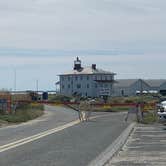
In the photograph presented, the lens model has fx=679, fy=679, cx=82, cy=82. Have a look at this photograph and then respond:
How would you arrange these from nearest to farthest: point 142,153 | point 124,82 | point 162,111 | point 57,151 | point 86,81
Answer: point 142,153 < point 57,151 < point 162,111 < point 86,81 < point 124,82

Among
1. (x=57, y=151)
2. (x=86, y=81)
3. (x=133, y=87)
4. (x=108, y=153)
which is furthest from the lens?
(x=133, y=87)

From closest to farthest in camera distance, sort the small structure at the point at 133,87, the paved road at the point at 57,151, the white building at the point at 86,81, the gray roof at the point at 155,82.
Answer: the paved road at the point at 57,151
the white building at the point at 86,81
the small structure at the point at 133,87
the gray roof at the point at 155,82

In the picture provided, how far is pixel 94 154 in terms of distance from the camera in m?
20.4

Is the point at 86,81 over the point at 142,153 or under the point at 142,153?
over

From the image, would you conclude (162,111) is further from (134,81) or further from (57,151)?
(134,81)

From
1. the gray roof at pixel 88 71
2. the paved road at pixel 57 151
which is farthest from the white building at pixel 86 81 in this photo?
the paved road at pixel 57 151

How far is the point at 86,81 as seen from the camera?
16538 cm

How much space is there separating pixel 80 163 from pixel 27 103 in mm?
44783

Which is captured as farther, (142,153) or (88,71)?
(88,71)

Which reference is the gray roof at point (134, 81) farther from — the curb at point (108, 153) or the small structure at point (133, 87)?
the curb at point (108, 153)

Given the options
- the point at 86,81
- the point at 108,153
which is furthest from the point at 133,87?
the point at 108,153

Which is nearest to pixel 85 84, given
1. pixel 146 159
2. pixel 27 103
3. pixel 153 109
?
pixel 27 103

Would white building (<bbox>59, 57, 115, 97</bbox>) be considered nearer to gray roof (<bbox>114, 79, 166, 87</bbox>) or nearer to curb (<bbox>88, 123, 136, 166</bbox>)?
gray roof (<bbox>114, 79, 166, 87</bbox>)

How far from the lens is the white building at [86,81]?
537ft
